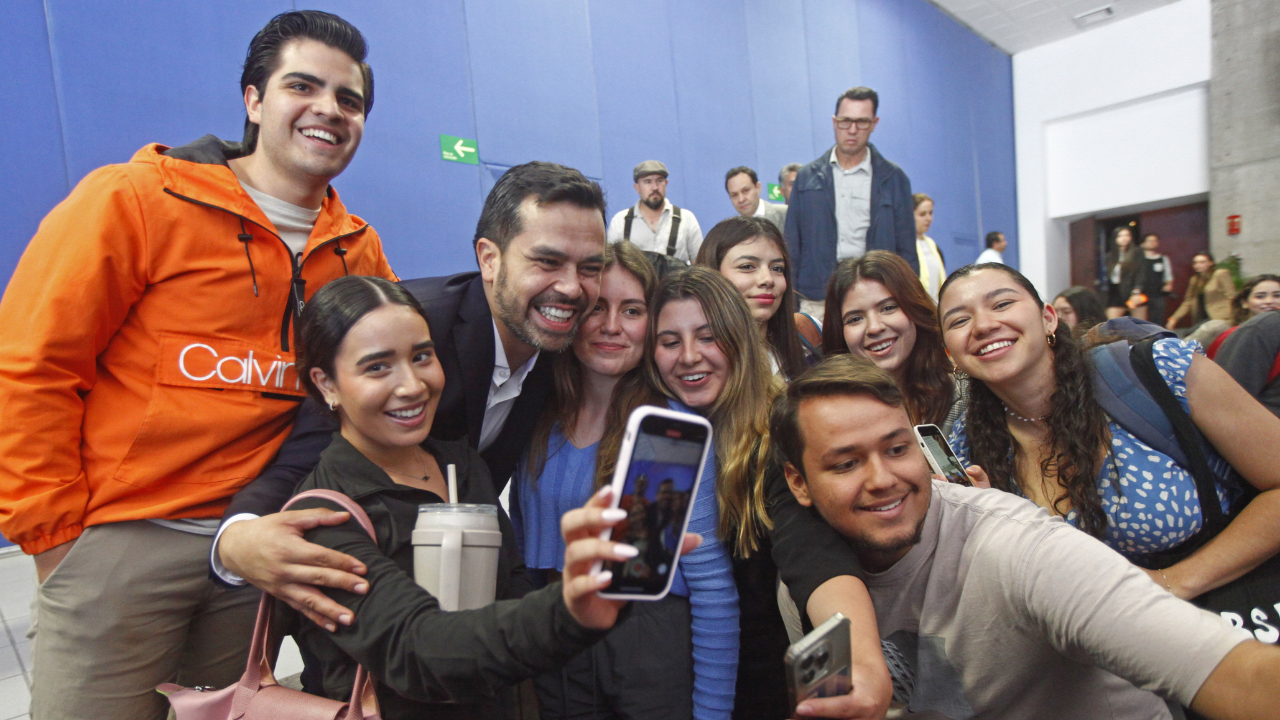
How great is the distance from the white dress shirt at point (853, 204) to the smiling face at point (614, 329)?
3023mm

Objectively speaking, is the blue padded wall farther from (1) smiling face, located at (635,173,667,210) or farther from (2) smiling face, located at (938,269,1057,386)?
(2) smiling face, located at (938,269,1057,386)

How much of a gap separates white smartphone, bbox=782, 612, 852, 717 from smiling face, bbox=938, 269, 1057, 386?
1.34m

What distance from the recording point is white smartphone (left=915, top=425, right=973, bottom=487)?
1.84 m

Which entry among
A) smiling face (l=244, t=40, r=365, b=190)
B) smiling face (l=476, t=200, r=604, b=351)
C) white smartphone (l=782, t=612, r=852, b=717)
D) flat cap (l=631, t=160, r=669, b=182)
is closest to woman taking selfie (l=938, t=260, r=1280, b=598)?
smiling face (l=476, t=200, r=604, b=351)

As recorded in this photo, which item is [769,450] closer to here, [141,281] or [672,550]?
[672,550]

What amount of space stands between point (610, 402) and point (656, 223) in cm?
372

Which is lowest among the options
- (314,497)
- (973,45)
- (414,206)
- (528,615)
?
(528,615)

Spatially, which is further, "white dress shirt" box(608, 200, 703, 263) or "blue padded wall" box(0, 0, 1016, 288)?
"white dress shirt" box(608, 200, 703, 263)

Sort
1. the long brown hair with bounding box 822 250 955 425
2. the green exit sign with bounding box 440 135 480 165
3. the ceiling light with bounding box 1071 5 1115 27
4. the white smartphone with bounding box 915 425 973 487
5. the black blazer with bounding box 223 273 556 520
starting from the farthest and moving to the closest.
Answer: the ceiling light with bounding box 1071 5 1115 27 → the green exit sign with bounding box 440 135 480 165 → the long brown hair with bounding box 822 250 955 425 → the white smartphone with bounding box 915 425 973 487 → the black blazer with bounding box 223 273 556 520

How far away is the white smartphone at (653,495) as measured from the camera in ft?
2.99

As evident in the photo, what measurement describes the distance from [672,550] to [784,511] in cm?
81

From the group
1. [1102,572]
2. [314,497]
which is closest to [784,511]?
[1102,572]

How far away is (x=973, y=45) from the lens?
12211 millimetres

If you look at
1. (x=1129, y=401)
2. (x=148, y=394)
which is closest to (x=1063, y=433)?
(x=1129, y=401)
